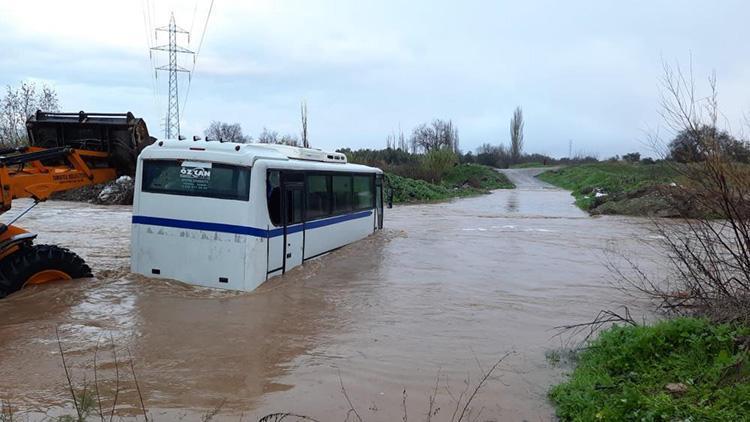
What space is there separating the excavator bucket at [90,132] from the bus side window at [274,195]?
6.81ft

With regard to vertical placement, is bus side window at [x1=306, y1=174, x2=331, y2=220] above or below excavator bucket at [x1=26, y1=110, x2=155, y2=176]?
below

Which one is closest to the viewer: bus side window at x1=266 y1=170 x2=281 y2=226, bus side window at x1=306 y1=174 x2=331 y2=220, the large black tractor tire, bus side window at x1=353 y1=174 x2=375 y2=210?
the large black tractor tire

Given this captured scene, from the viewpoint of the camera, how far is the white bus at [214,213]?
351 inches

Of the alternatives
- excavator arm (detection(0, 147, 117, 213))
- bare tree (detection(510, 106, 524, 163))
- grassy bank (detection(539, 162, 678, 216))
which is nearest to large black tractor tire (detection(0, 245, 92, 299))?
excavator arm (detection(0, 147, 117, 213))

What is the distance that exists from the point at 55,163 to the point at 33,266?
5.21 feet

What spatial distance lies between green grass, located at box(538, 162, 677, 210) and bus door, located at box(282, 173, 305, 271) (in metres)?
5.66

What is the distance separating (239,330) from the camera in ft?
24.7

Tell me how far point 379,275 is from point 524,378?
18.6 ft

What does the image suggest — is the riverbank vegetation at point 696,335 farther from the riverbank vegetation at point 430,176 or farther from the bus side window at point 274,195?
the riverbank vegetation at point 430,176

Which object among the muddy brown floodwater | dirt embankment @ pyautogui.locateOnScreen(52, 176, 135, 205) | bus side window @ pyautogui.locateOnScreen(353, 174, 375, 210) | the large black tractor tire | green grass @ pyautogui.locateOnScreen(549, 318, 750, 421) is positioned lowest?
the muddy brown floodwater

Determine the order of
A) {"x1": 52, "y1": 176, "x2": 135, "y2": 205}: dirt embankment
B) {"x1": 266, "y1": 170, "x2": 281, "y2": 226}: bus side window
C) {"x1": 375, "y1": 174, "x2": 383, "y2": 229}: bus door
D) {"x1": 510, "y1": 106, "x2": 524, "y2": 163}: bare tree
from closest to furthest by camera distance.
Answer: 1. {"x1": 266, "y1": 170, "x2": 281, "y2": 226}: bus side window
2. {"x1": 375, "y1": 174, "x2": 383, "y2": 229}: bus door
3. {"x1": 52, "y1": 176, "x2": 135, "y2": 205}: dirt embankment
4. {"x1": 510, "y1": 106, "x2": 524, "y2": 163}: bare tree

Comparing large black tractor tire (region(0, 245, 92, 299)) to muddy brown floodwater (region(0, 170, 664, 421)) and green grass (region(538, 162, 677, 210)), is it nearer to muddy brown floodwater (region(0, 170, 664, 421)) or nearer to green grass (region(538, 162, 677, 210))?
muddy brown floodwater (region(0, 170, 664, 421))

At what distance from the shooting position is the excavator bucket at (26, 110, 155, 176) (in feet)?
27.3

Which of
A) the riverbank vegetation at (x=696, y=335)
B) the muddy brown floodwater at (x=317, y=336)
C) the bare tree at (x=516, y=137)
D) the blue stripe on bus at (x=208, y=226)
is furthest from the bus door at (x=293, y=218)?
the bare tree at (x=516, y=137)
